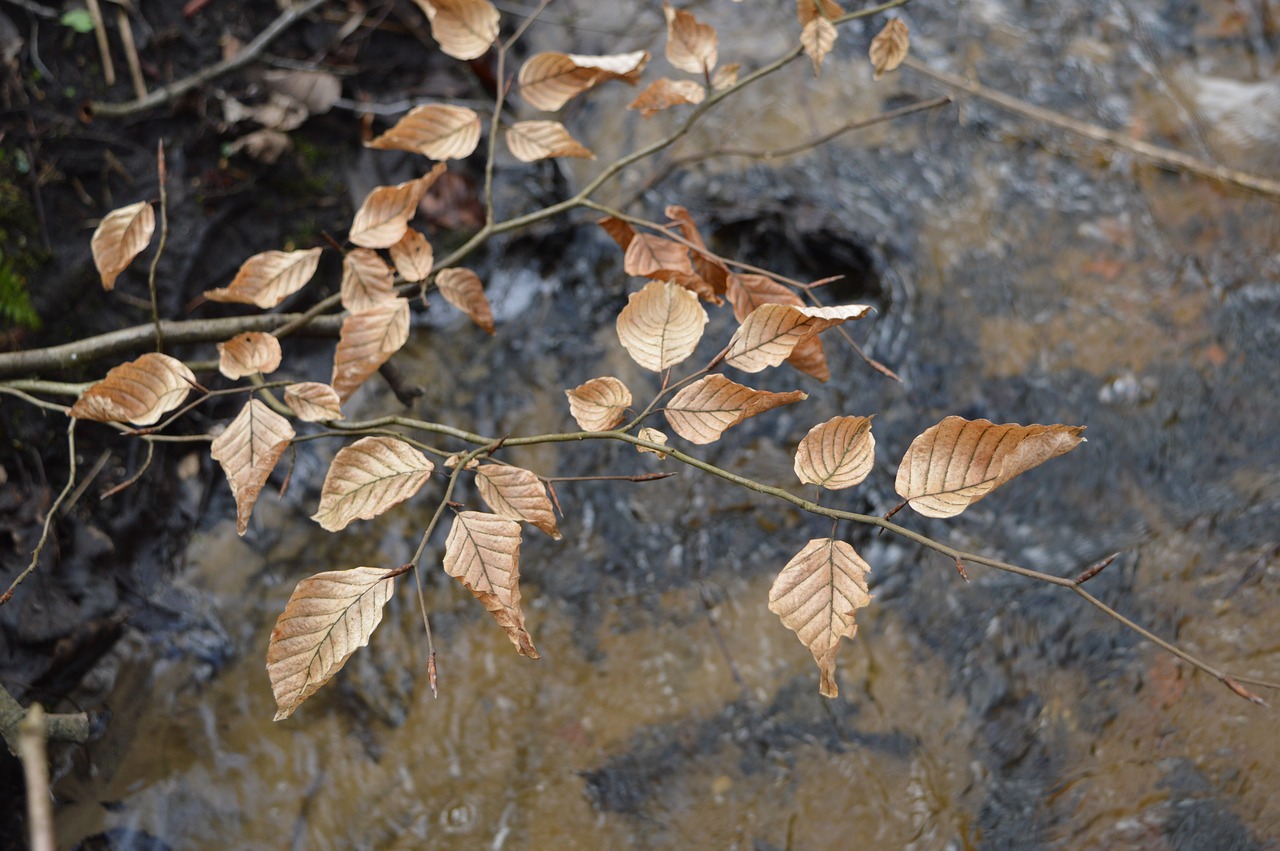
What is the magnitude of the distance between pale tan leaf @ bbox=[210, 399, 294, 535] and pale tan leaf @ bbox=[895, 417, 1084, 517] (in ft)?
3.23

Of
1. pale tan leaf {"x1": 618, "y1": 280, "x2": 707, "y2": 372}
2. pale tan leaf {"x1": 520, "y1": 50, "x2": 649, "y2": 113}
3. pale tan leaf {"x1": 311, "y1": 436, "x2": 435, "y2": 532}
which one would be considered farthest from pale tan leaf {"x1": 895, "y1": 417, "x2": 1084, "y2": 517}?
pale tan leaf {"x1": 520, "y1": 50, "x2": 649, "y2": 113}

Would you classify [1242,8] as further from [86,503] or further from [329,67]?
[86,503]

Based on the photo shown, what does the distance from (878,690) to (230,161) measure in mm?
2333

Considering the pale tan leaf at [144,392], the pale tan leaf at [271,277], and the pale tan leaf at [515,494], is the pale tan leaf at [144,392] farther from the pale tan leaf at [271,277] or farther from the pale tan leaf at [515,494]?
the pale tan leaf at [515,494]

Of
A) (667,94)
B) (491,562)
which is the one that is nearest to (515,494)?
(491,562)

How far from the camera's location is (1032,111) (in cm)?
295

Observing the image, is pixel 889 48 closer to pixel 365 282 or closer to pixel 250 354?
pixel 365 282

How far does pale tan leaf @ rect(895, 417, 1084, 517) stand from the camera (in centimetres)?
109

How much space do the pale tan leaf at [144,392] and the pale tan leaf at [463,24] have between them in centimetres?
80

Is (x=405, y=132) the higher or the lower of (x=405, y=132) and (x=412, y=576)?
the higher

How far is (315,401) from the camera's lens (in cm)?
144

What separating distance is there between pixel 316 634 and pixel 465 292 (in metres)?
0.80

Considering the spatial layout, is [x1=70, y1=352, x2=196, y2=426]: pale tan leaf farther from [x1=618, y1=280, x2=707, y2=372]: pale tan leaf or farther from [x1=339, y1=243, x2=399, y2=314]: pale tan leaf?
[x1=618, y1=280, x2=707, y2=372]: pale tan leaf

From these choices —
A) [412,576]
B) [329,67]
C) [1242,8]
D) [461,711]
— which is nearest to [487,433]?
[412,576]
